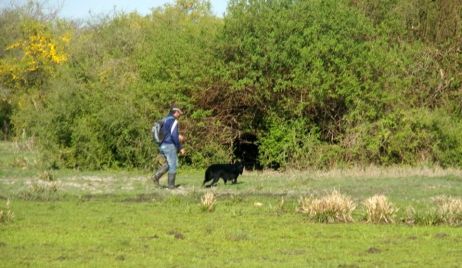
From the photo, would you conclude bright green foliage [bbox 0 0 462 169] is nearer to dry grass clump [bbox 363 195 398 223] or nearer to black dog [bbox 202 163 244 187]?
black dog [bbox 202 163 244 187]

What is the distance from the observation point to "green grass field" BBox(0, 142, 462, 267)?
41.0ft

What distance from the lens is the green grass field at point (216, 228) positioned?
12.5m

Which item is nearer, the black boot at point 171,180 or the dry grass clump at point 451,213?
the dry grass clump at point 451,213

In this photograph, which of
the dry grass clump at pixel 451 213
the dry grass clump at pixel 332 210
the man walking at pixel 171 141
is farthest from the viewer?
the man walking at pixel 171 141

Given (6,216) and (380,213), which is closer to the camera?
(380,213)

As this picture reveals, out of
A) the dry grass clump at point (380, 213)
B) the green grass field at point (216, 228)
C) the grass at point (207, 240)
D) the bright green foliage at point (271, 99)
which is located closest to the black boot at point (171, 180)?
the green grass field at point (216, 228)

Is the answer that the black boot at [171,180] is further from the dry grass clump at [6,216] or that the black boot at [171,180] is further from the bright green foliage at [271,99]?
the bright green foliage at [271,99]

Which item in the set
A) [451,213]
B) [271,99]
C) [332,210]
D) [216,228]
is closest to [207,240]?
[216,228]

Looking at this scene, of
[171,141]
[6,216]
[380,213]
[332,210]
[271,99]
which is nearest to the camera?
[380,213]

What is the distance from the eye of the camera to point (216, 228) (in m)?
15.6

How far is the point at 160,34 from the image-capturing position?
33000 millimetres

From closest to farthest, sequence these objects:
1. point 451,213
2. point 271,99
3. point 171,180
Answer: point 451,213 < point 171,180 < point 271,99

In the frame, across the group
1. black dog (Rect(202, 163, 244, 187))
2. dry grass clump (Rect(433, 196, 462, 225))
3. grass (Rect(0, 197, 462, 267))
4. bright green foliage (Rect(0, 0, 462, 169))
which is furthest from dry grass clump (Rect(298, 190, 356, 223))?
bright green foliage (Rect(0, 0, 462, 169))

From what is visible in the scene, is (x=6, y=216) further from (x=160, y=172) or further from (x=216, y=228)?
(x=160, y=172)
